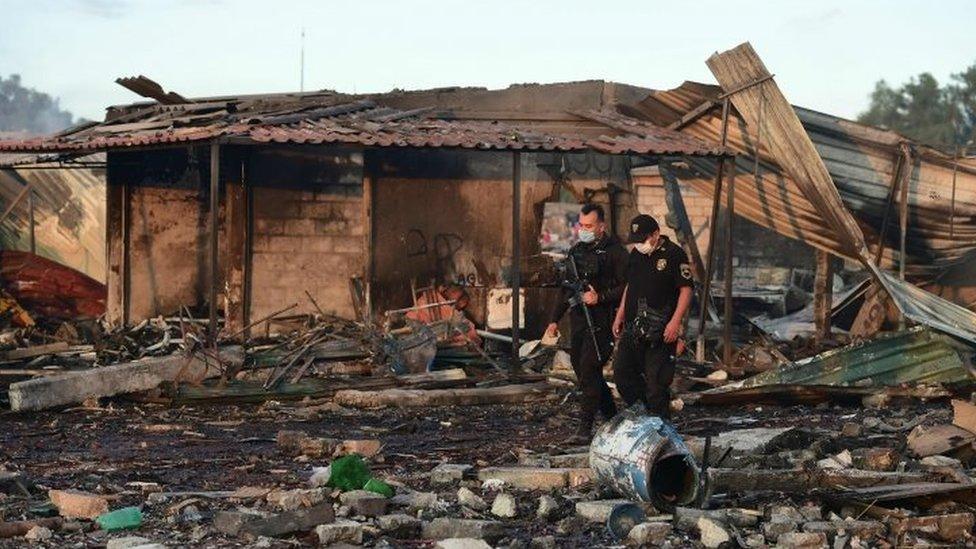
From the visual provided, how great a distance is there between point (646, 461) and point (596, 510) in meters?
0.40

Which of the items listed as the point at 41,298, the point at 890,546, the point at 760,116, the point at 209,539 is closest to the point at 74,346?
the point at 41,298

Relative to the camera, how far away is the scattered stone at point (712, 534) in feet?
23.8

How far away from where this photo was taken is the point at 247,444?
11.1 metres

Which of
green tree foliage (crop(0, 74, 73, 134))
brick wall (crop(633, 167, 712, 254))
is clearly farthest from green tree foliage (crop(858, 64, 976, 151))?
green tree foliage (crop(0, 74, 73, 134))

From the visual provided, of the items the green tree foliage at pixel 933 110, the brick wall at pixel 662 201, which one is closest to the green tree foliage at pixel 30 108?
the green tree foliage at pixel 933 110

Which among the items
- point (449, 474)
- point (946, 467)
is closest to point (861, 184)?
point (946, 467)

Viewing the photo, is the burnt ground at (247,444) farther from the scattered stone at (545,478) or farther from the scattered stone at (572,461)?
the scattered stone at (572,461)

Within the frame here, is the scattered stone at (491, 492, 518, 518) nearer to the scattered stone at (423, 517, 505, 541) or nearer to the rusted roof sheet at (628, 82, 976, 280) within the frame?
the scattered stone at (423, 517, 505, 541)

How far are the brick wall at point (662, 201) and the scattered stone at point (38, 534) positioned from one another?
18836 millimetres

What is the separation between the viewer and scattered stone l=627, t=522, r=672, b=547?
7.32m

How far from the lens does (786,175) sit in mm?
16406

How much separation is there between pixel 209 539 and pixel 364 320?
9010mm

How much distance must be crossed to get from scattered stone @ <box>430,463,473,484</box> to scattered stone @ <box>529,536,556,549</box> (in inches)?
66.5

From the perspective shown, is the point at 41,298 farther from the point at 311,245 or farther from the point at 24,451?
the point at 24,451
